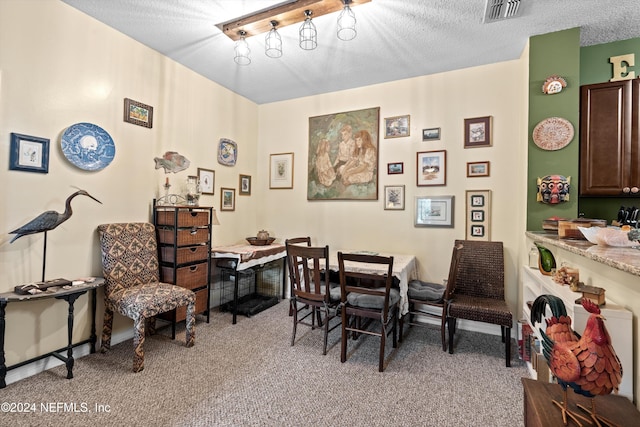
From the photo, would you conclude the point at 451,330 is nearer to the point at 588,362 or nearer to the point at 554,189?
the point at 554,189

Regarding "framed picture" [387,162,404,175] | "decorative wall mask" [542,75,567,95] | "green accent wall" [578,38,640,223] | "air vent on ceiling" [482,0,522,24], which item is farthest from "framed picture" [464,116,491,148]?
"air vent on ceiling" [482,0,522,24]

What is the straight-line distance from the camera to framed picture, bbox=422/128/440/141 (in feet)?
11.6

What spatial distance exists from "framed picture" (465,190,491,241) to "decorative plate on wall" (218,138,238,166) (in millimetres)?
3104

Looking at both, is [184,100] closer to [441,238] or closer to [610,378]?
[441,238]

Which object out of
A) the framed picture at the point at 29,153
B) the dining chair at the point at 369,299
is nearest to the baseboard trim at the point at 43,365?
the framed picture at the point at 29,153

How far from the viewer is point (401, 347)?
9.36ft

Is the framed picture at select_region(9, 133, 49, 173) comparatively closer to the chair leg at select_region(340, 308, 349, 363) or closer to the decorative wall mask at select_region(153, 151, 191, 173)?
the decorative wall mask at select_region(153, 151, 191, 173)

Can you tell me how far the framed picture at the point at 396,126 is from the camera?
146 inches

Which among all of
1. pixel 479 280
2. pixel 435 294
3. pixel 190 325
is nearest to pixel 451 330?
pixel 435 294

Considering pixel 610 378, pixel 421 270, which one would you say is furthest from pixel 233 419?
pixel 421 270

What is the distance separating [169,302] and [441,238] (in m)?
2.95

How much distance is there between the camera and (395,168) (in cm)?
377

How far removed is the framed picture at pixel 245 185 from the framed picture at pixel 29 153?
2.26 meters

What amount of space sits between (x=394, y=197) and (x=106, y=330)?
332cm
